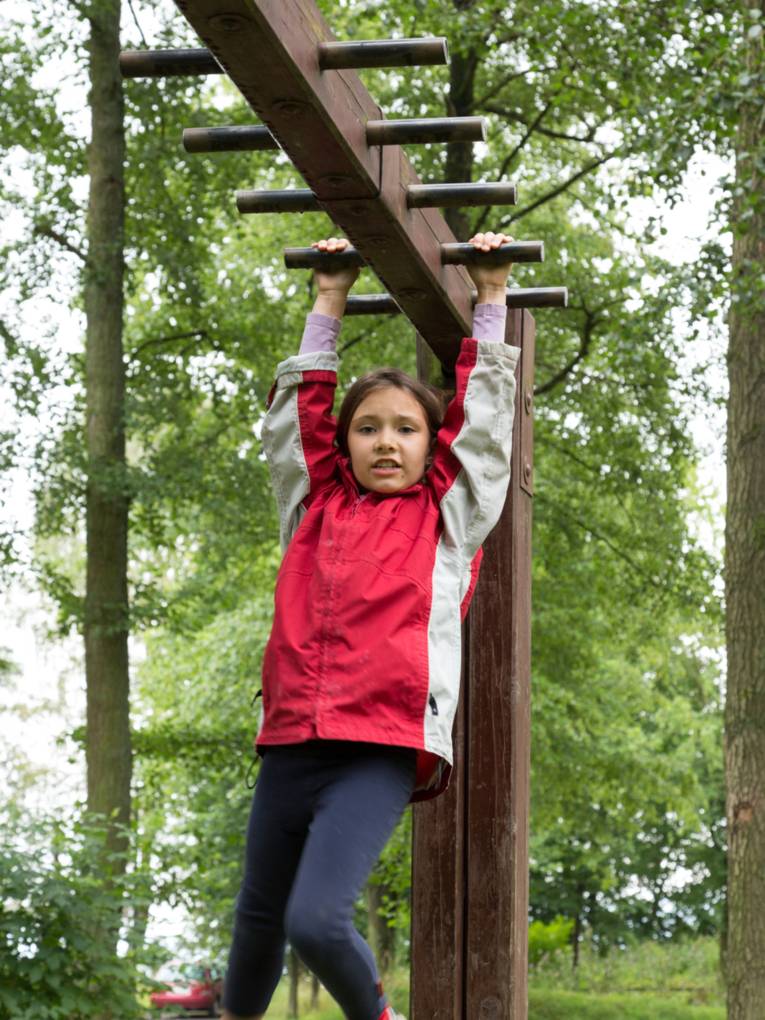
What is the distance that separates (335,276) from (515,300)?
58 centimetres

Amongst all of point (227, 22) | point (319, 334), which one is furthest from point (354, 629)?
point (227, 22)

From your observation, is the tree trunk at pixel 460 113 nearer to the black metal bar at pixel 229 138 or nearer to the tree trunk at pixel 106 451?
the tree trunk at pixel 106 451

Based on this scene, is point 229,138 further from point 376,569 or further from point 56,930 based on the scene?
point 56,930

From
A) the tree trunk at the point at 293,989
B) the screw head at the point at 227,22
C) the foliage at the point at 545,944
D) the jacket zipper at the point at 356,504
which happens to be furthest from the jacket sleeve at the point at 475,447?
the tree trunk at the point at 293,989

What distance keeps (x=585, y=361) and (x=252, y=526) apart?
11.6ft

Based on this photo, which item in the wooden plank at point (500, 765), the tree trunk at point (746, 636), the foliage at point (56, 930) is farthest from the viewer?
the tree trunk at point (746, 636)

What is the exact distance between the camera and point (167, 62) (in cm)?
244

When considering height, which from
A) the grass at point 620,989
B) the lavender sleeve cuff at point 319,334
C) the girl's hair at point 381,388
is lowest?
the grass at point 620,989

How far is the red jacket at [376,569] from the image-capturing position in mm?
2725

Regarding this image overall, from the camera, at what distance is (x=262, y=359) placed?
12.8m

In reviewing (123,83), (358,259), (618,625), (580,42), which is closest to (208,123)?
(123,83)

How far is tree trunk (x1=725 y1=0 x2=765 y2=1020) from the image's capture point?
8219 mm

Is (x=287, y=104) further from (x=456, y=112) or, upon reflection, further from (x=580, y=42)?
(x=456, y=112)

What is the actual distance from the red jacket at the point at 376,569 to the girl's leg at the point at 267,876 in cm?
9
